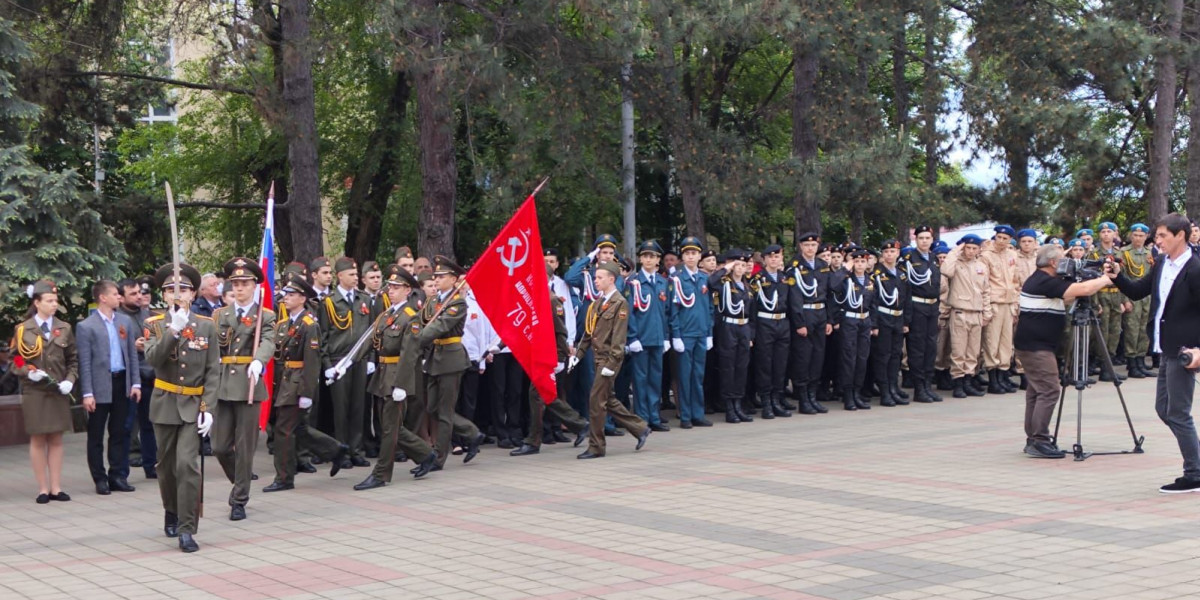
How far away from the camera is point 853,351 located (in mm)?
16547

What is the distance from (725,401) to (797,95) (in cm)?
586

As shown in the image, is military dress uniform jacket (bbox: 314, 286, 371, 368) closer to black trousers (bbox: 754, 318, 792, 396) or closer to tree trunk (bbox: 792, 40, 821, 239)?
black trousers (bbox: 754, 318, 792, 396)

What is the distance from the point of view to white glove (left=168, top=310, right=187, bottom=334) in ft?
29.6

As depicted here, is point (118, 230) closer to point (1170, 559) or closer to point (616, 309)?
point (616, 309)

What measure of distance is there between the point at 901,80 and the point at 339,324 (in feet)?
44.6

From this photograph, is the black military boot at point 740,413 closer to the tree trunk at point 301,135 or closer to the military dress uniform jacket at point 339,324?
the military dress uniform jacket at point 339,324

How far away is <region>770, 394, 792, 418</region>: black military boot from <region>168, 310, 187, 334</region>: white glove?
8.44m

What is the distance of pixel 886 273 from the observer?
55.8 ft

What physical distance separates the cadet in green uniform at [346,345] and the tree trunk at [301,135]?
5.16 meters

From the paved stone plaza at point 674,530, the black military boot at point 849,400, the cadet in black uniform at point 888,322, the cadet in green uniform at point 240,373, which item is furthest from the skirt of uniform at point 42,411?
the cadet in black uniform at point 888,322

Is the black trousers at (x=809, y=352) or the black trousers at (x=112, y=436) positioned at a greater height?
the black trousers at (x=809, y=352)

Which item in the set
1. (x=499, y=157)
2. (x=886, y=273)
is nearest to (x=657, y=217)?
(x=499, y=157)

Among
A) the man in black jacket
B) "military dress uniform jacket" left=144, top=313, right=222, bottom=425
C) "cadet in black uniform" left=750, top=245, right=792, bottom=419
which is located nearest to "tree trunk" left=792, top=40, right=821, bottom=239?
"cadet in black uniform" left=750, top=245, right=792, bottom=419

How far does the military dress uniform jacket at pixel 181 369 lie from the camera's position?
920 centimetres
